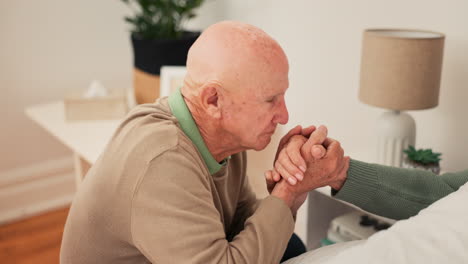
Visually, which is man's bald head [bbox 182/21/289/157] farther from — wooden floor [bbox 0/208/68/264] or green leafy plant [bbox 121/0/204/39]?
wooden floor [bbox 0/208/68/264]

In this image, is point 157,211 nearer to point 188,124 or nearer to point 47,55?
point 188,124

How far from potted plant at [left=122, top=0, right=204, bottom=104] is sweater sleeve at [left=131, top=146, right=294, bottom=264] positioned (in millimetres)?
1428

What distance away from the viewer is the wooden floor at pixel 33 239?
238cm

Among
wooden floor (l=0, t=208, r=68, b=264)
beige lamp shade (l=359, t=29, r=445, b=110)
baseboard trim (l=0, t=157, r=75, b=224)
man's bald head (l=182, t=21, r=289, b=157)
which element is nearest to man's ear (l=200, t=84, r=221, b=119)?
man's bald head (l=182, t=21, r=289, b=157)

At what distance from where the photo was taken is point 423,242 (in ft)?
2.72

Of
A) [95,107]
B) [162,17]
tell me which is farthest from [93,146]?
[162,17]

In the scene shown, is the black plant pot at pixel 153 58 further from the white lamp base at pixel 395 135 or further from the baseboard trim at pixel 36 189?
the white lamp base at pixel 395 135

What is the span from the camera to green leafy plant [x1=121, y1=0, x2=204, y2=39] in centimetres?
229

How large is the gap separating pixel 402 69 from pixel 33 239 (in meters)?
1.96

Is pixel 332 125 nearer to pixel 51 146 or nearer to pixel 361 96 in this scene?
pixel 361 96

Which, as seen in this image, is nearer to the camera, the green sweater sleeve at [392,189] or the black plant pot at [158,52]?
the green sweater sleeve at [392,189]

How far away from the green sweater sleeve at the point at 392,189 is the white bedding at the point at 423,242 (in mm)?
274

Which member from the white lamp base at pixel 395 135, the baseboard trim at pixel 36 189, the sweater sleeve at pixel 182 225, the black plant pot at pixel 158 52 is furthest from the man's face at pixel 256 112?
the baseboard trim at pixel 36 189

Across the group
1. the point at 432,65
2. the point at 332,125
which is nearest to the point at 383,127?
the point at 432,65
